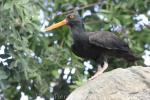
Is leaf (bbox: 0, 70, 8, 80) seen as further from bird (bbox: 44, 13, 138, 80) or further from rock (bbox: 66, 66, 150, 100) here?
rock (bbox: 66, 66, 150, 100)

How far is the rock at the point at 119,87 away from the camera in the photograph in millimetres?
9672

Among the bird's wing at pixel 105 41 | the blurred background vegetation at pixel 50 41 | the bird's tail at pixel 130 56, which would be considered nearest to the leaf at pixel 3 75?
the blurred background vegetation at pixel 50 41

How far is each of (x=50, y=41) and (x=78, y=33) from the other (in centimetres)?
258

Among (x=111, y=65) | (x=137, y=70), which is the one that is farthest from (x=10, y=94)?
(x=137, y=70)

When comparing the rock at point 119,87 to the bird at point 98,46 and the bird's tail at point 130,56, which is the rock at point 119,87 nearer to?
the bird at point 98,46

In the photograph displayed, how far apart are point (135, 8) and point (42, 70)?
2.32 meters

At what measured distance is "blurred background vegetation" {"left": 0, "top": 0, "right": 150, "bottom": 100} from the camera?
10.9 meters

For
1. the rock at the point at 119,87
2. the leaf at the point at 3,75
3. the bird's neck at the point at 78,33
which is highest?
the bird's neck at the point at 78,33

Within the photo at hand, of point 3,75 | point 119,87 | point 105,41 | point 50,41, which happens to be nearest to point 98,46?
point 105,41

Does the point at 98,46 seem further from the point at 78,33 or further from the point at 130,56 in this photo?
the point at 130,56

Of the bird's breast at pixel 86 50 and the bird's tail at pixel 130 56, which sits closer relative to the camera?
the bird's breast at pixel 86 50

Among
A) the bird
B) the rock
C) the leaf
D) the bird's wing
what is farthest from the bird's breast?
the leaf

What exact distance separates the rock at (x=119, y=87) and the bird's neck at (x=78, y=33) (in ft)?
2.76

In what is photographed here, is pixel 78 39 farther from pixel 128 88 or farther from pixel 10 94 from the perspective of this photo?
pixel 10 94
